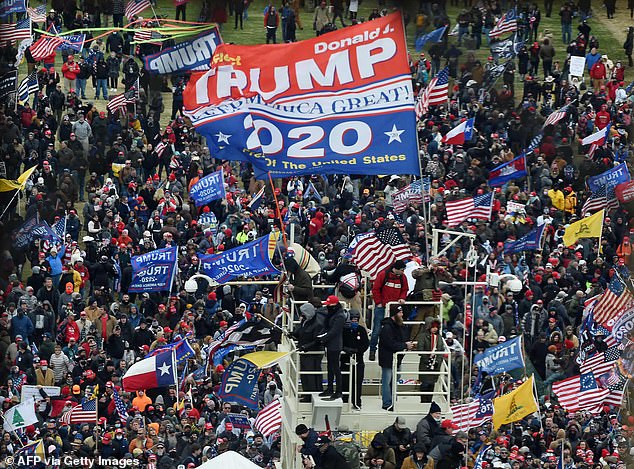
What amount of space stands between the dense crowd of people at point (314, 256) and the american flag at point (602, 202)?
68 cm

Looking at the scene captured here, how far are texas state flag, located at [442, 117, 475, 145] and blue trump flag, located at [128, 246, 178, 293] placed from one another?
51.7 ft

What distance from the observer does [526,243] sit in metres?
51.1

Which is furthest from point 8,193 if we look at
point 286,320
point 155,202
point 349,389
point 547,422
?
point 349,389

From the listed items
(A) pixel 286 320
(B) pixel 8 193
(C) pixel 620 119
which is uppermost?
(A) pixel 286 320

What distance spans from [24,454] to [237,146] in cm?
1148

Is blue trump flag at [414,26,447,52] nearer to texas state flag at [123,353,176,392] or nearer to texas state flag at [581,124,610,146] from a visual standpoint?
texas state flag at [581,124,610,146]

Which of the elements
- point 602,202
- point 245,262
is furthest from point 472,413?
point 602,202

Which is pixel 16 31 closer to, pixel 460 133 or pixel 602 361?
pixel 460 133

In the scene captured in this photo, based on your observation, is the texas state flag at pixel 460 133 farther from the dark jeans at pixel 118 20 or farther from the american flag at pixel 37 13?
the dark jeans at pixel 118 20

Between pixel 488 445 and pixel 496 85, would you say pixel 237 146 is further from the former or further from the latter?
pixel 496 85

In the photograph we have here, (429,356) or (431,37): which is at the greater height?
(429,356)

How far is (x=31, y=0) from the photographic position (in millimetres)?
74625

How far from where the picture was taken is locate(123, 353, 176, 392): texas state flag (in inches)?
1617

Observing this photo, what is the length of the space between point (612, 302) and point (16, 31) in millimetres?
27818
